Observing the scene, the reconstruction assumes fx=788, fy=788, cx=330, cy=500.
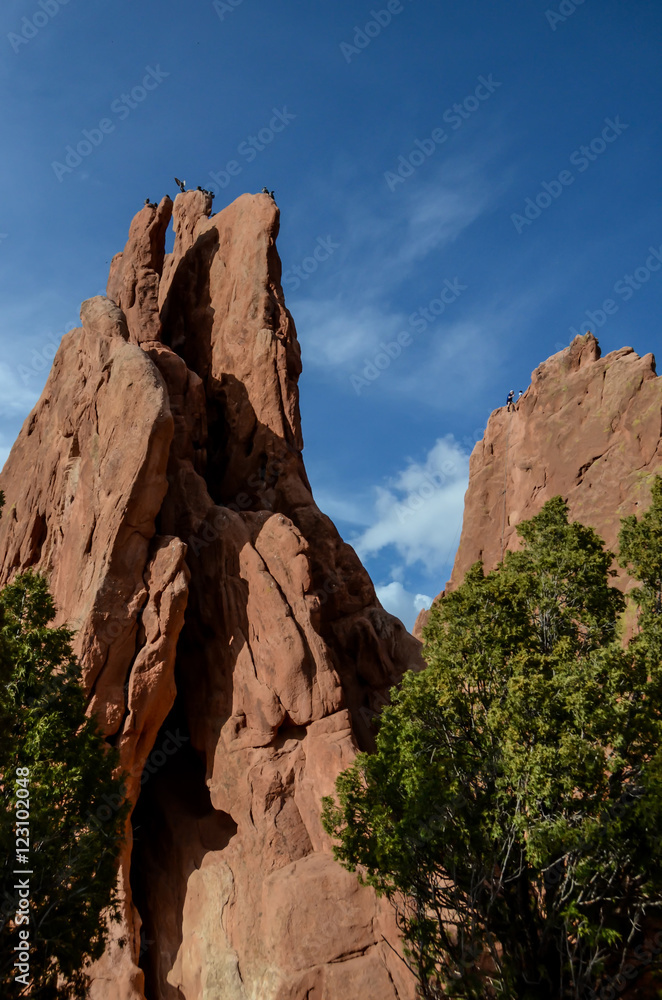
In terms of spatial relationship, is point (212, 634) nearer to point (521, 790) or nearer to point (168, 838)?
point (168, 838)

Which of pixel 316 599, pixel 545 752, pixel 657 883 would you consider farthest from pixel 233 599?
A: pixel 657 883

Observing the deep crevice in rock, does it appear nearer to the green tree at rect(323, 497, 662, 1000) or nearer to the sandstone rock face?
the sandstone rock face

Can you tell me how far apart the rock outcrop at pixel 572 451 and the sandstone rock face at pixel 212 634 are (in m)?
14.2

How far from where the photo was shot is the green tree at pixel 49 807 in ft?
50.6

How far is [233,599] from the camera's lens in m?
31.6

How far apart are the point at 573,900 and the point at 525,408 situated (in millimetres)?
37884

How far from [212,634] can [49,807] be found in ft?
49.8

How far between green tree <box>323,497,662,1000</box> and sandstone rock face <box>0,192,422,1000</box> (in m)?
4.60

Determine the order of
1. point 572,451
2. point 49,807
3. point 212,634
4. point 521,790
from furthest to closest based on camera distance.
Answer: point 572,451, point 212,634, point 521,790, point 49,807

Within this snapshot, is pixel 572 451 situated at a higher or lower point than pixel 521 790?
higher

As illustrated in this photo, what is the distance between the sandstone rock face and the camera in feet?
82.4

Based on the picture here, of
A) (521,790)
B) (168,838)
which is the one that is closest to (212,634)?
(168,838)

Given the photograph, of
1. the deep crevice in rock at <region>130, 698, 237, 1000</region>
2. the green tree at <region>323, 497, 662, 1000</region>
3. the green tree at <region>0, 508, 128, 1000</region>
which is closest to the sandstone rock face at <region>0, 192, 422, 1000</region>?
the deep crevice in rock at <region>130, 698, 237, 1000</region>

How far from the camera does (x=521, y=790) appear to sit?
18203 mm
